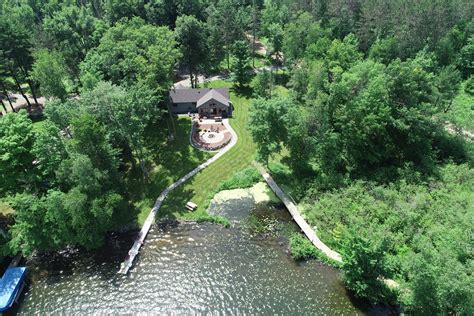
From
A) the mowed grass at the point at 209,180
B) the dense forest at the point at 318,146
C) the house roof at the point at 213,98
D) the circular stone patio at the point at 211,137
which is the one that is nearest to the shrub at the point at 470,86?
the dense forest at the point at 318,146

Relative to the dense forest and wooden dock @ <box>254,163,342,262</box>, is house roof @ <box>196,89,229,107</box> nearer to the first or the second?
the dense forest

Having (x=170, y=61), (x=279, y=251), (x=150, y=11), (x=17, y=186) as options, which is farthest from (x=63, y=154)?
(x=150, y=11)

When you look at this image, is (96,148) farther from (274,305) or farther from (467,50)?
(467,50)

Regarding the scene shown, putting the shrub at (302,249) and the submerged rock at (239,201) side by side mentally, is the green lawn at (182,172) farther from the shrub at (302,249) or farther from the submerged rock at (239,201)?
the shrub at (302,249)

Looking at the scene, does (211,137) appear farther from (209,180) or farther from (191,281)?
(191,281)

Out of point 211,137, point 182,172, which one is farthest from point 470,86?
point 182,172

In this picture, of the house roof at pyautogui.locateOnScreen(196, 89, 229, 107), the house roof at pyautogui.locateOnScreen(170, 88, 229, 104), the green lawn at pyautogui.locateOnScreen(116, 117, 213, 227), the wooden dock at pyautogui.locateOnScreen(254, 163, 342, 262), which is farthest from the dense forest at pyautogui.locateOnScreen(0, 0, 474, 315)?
the house roof at pyautogui.locateOnScreen(196, 89, 229, 107)
